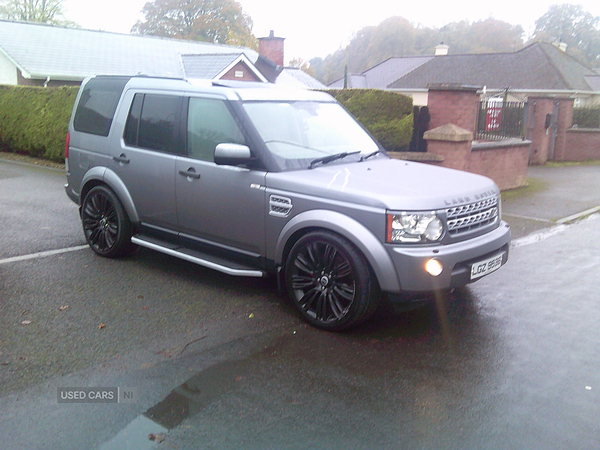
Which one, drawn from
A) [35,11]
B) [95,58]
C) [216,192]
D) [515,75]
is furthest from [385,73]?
[216,192]

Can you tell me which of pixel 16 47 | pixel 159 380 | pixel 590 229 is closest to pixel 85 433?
pixel 159 380

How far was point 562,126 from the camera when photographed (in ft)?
66.7

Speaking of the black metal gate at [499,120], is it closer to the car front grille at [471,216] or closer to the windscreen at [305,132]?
the windscreen at [305,132]

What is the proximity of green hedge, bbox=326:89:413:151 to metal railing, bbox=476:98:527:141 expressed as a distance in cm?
268

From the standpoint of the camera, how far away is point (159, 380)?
4.16 metres

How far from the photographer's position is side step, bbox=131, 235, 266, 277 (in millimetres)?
5516

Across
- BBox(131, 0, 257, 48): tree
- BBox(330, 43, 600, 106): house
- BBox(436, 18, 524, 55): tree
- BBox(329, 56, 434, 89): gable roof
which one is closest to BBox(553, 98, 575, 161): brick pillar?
BBox(330, 43, 600, 106): house

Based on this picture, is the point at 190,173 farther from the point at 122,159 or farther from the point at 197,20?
the point at 197,20

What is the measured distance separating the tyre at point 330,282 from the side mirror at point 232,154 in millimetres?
873

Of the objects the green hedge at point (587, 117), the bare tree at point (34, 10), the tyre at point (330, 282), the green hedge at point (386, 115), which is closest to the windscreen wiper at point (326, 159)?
the tyre at point (330, 282)

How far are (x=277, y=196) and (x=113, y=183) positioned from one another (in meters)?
2.28

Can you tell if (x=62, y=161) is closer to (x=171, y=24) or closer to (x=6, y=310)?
(x=6, y=310)

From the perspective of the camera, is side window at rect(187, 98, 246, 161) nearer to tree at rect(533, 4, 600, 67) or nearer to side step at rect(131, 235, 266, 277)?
side step at rect(131, 235, 266, 277)

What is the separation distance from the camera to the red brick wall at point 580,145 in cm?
2100
